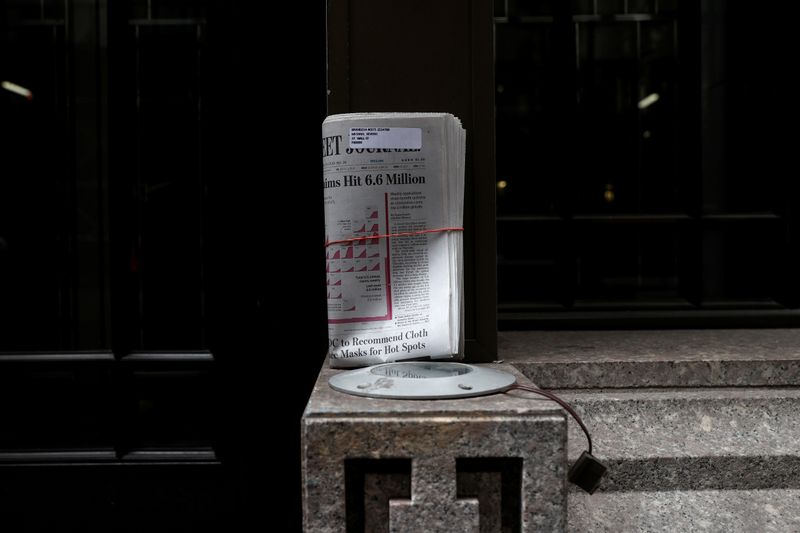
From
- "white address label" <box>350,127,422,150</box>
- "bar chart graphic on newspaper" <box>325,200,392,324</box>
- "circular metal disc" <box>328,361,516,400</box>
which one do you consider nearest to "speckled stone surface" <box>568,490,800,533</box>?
"circular metal disc" <box>328,361,516,400</box>

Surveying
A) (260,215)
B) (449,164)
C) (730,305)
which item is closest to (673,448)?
(449,164)

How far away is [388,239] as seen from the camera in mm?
1549

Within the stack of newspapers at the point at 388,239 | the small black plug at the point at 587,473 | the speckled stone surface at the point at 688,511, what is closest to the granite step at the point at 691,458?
the speckled stone surface at the point at 688,511

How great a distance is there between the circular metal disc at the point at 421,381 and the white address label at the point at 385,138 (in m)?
0.50

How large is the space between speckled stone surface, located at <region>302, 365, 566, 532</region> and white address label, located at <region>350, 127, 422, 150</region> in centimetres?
66

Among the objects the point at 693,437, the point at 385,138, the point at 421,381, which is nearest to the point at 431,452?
the point at 421,381

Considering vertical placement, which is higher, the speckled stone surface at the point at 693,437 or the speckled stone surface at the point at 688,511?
the speckled stone surface at the point at 693,437

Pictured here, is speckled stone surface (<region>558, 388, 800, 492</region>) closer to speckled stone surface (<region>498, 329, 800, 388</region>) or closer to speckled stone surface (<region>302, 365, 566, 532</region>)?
speckled stone surface (<region>498, 329, 800, 388</region>)

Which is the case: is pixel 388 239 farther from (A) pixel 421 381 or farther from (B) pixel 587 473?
(B) pixel 587 473

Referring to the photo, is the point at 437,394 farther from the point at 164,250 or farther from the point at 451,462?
the point at 164,250

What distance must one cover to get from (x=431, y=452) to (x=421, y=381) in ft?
0.63

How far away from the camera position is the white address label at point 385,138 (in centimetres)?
153

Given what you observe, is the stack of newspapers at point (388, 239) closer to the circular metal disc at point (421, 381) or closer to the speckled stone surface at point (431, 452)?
the circular metal disc at point (421, 381)

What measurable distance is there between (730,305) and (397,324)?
150 cm
